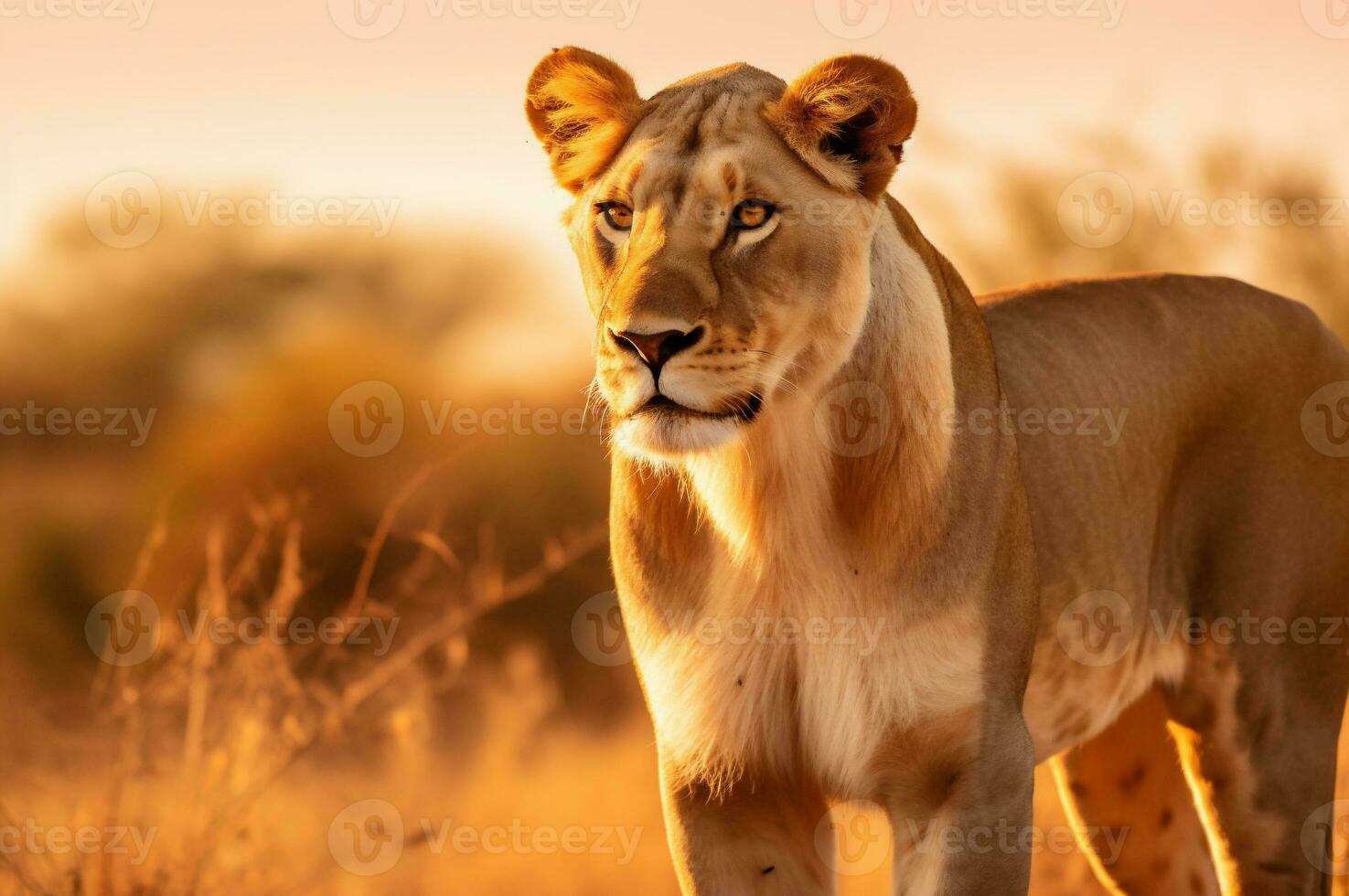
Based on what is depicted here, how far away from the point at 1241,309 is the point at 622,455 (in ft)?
6.81

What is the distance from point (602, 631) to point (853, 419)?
123 inches

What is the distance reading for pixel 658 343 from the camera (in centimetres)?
326

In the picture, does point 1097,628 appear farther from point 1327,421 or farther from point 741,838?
point 741,838

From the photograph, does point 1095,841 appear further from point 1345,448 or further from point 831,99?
point 831,99

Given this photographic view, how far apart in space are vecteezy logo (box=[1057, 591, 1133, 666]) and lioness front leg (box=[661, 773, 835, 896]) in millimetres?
818

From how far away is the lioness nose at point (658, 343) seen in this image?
10.6 feet

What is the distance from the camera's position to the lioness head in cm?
333

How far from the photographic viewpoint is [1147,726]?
5.17m

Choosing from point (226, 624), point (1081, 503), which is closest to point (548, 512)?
point (226, 624)
